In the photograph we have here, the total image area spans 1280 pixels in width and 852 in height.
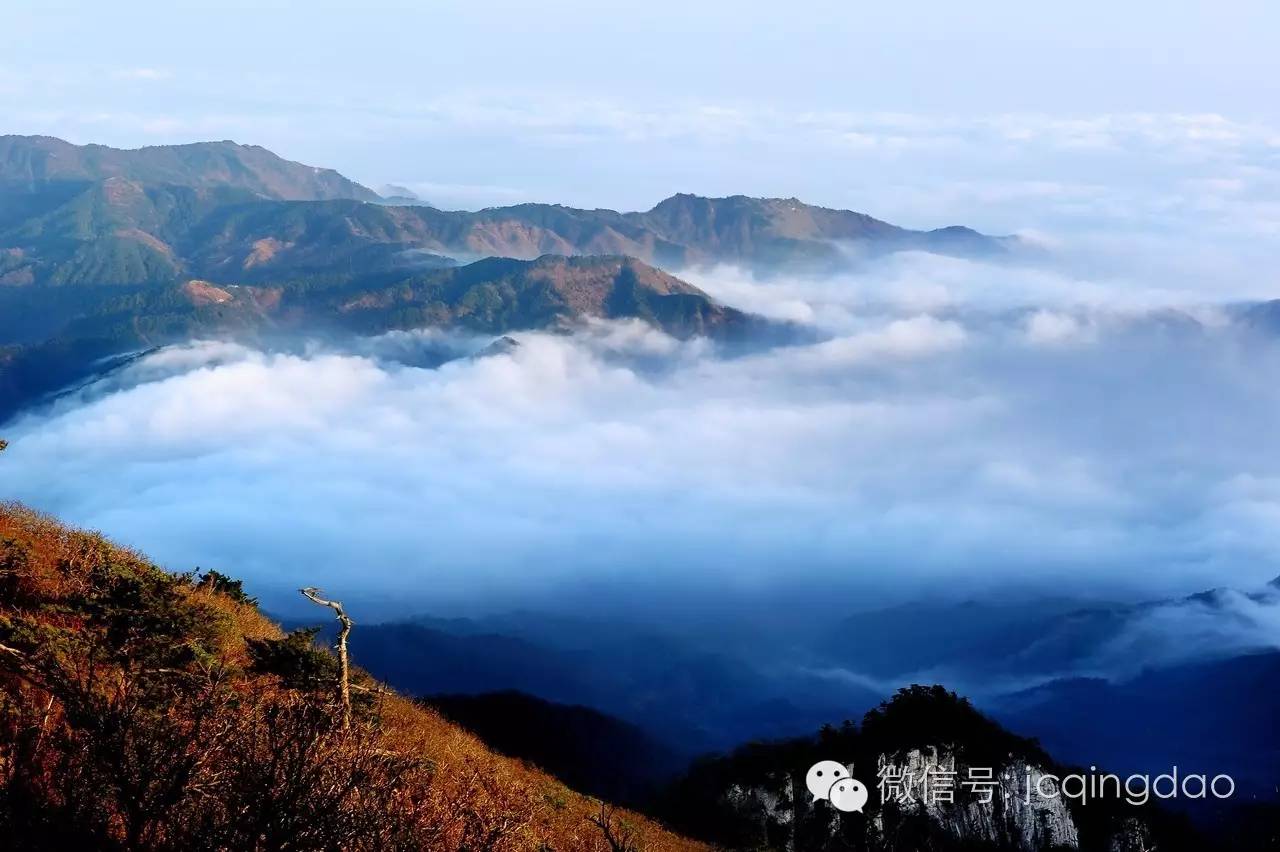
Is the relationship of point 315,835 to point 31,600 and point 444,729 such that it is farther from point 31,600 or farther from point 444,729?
point 444,729

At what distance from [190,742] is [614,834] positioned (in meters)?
15.4

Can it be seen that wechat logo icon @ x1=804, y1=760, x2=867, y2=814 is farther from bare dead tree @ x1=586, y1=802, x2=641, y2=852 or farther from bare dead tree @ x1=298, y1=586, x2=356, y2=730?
bare dead tree @ x1=298, y1=586, x2=356, y2=730

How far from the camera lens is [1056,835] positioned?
78.8 metres

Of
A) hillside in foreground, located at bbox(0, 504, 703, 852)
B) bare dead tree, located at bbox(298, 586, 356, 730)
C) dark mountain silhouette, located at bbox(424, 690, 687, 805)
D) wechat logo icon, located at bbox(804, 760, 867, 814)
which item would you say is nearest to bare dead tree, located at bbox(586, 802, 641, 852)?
hillside in foreground, located at bbox(0, 504, 703, 852)

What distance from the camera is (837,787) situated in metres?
71.8

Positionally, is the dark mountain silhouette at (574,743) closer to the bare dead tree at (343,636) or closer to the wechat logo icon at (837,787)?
the wechat logo icon at (837,787)

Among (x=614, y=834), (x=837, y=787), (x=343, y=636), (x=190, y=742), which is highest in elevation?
(x=343, y=636)

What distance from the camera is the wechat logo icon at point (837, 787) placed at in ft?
234

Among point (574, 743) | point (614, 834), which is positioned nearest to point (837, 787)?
point (614, 834)

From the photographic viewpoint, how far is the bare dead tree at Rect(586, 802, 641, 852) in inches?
676

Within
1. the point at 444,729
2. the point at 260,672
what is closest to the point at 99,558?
the point at 260,672

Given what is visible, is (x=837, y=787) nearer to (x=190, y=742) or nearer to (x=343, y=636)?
(x=343, y=636)

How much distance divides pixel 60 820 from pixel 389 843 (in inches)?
192

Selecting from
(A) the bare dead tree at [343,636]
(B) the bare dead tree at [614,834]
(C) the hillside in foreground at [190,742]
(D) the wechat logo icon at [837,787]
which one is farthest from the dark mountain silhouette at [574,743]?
(A) the bare dead tree at [343,636]
